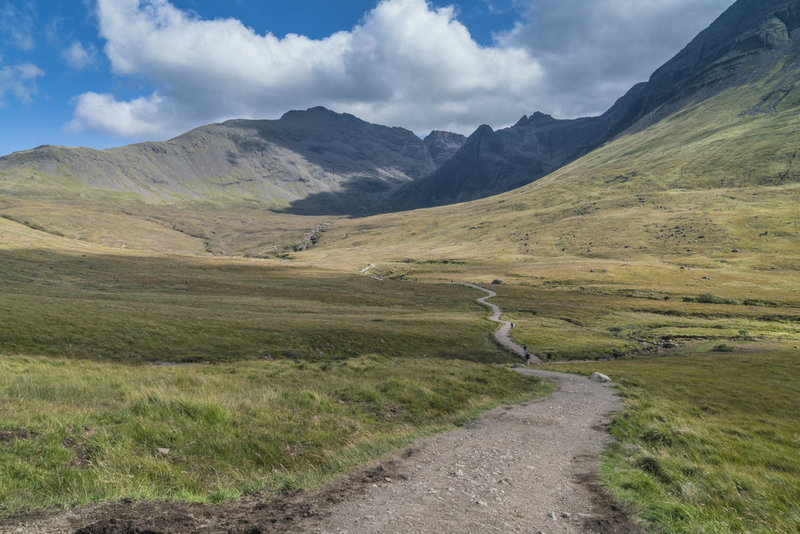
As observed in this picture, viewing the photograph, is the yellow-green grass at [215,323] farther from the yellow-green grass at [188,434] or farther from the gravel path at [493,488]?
the gravel path at [493,488]

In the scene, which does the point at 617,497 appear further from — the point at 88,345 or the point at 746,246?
the point at 746,246

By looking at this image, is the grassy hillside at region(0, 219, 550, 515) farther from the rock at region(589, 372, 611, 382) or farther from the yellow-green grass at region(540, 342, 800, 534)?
the rock at region(589, 372, 611, 382)

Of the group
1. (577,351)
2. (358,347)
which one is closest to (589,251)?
(577,351)

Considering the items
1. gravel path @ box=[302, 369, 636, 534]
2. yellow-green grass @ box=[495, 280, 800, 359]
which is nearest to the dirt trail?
yellow-green grass @ box=[495, 280, 800, 359]

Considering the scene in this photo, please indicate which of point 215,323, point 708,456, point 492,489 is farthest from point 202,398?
point 215,323

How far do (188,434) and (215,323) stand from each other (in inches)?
1542

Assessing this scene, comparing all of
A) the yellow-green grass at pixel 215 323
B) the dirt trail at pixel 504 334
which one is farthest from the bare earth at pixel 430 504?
the dirt trail at pixel 504 334

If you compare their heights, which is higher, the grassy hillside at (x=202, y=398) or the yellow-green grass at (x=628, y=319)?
the grassy hillside at (x=202, y=398)

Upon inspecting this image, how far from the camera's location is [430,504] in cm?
815

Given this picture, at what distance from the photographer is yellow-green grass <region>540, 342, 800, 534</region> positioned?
805 centimetres

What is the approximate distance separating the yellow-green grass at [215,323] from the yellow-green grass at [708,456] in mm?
22850

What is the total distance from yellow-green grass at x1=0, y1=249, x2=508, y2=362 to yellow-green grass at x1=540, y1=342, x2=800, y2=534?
2285 cm

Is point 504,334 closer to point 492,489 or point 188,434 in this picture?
point 492,489

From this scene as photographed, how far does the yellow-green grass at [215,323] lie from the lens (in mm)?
35000
